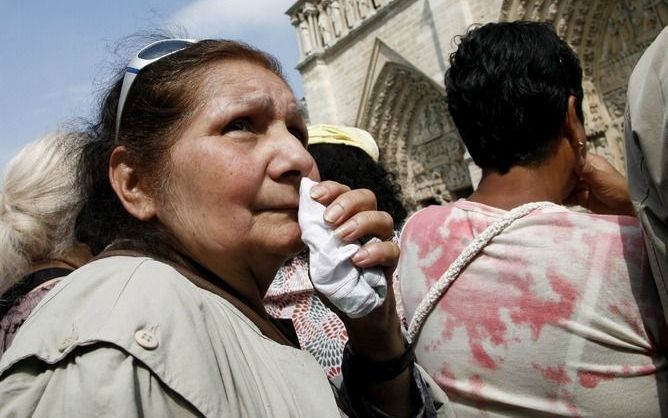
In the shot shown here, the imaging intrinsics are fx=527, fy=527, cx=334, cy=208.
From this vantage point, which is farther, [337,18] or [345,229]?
[337,18]

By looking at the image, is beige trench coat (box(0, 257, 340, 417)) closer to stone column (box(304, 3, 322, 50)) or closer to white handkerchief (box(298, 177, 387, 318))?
white handkerchief (box(298, 177, 387, 318))

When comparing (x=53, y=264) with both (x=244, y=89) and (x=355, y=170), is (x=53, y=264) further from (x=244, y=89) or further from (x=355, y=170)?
(x=244, y=89)

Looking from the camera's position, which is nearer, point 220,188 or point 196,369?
point 196,369

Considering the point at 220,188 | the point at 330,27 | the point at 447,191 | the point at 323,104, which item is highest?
the point at 220,188

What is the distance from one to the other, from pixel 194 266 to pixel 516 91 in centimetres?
97

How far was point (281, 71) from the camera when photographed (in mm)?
1227

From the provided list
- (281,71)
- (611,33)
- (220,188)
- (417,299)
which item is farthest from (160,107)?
(611,33)

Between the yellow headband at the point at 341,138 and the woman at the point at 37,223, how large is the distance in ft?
3.40

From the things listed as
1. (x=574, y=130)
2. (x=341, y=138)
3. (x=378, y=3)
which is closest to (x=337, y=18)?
(x=378, y=3)

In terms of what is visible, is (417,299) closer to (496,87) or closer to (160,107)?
(496,87)

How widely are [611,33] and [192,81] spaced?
29.9 feet

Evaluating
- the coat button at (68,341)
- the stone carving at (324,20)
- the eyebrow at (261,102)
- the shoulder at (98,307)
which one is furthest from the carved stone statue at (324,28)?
the coat button at (68,341)

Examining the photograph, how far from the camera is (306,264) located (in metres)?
2.03

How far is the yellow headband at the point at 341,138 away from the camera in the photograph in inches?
95.4
